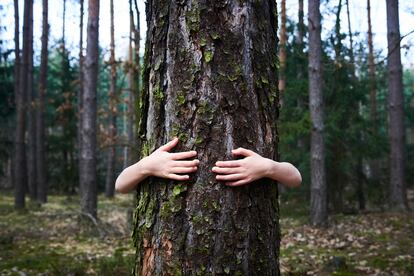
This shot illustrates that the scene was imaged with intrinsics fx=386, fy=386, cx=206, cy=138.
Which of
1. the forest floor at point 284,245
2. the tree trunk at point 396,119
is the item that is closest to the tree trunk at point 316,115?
the forest floor at point 284,245

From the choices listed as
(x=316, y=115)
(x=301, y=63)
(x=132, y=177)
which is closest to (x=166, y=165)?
(x=132, y=177)

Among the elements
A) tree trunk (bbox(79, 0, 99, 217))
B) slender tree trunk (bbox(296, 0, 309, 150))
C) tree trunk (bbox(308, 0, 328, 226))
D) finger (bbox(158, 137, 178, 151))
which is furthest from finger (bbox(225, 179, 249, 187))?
slender tree trunk (bbox(296, 0, 309, 150))

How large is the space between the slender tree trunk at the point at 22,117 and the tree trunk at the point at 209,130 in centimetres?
1298

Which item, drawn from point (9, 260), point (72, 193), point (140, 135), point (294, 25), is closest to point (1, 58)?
point (72, 193)

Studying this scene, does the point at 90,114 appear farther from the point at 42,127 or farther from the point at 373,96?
the point at 373,96

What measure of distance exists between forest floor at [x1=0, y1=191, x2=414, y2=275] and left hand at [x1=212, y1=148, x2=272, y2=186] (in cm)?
387

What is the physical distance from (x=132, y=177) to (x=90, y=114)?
27.2 ft

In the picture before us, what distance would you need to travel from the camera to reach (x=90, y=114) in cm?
1005

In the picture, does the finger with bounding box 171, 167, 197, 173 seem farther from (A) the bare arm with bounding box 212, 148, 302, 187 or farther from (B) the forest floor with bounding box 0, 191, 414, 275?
(B) the forest floor with bounding box 0, 191, 414, 275

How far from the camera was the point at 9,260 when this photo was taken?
6.32m

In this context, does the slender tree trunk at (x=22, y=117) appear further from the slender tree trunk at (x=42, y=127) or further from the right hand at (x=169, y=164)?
the right hand at (x=169, y=164)

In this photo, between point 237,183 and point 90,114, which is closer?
point 237,183

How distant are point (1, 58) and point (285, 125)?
16.4 m

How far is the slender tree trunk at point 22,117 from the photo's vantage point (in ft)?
44.8
